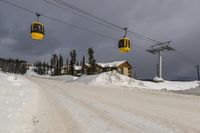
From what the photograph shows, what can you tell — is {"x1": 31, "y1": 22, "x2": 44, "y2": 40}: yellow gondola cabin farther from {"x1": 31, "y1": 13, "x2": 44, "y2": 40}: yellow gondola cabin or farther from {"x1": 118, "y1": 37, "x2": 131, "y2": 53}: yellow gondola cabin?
{"x1": 118, "y1": 37, "x2": 131, "y2": 53}: yellow gondola cabin

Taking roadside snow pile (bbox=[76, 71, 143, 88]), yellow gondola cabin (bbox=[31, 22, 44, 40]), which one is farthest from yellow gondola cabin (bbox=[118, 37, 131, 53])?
roadside snow pile (bbox=[76, 71, 143, 88])

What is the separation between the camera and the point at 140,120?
657 centimetres

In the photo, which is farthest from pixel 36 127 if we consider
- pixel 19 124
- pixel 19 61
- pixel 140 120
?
pixel 19 61

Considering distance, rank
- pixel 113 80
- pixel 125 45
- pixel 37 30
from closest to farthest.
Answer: pixel 37 30
pixel 125 45
pixel 113 80

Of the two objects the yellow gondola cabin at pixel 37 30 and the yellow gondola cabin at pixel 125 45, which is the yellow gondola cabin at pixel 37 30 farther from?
the yellow gondola cabin at pixel 125 45

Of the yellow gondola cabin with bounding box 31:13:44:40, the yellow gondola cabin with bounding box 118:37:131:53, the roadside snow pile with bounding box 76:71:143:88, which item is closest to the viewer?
the yellow gondola cabin with bounding box 31:13:44:40

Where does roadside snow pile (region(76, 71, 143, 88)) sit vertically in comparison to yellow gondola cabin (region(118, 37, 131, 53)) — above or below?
below

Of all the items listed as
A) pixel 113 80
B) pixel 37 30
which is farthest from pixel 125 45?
pixel 113 80

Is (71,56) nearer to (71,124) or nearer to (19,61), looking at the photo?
(71,124)

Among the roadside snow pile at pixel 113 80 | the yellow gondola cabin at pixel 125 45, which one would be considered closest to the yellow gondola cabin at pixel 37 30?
the yellow gondola cabin at pixel 125 45

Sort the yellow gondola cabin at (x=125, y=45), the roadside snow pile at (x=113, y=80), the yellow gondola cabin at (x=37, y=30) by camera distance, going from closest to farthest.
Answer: the yellow gondola cabin at (x=37, y=30) < the yellow gondola cabin at (x=125, y=45) < the roadside snow pile at (x=113, y=80)

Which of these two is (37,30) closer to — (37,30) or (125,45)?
(37,30)

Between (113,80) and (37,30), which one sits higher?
(37,30)

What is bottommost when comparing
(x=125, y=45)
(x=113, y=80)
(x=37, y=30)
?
(x=113, y=80)
